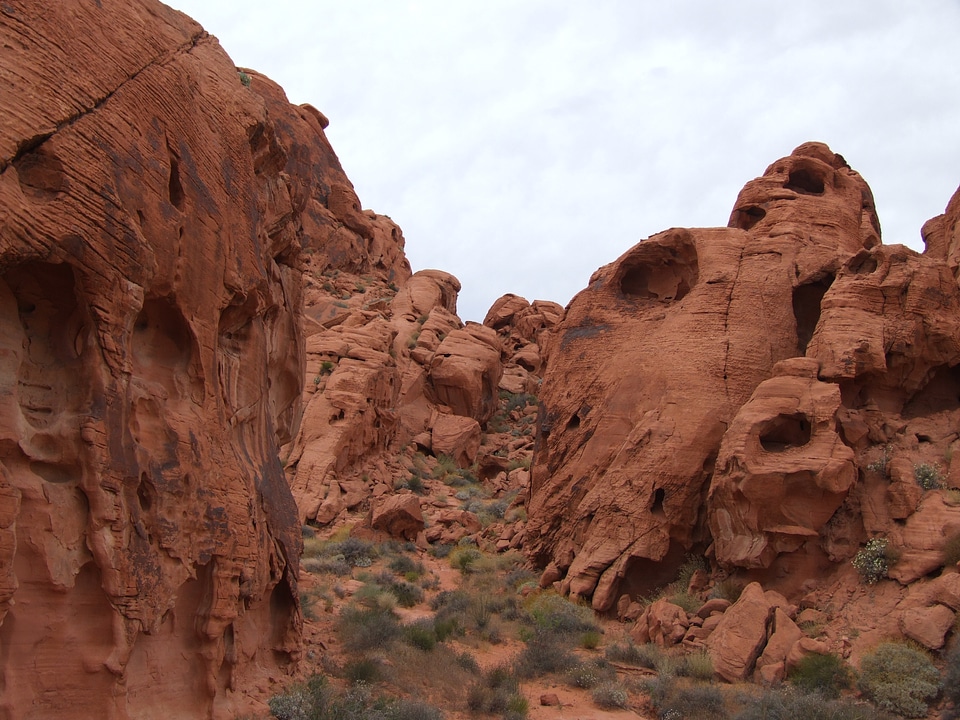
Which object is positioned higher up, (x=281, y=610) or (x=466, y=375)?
(x=466, y=375)

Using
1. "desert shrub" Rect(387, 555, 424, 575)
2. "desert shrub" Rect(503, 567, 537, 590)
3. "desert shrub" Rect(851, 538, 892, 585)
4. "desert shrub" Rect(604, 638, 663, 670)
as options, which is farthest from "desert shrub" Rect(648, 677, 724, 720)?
"desert shrub" Rect(387, 555, 424, 575)

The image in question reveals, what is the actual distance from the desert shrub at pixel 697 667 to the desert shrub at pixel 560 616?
7.72 feet

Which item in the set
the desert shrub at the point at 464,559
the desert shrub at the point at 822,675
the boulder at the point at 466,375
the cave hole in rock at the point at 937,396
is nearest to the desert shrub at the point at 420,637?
the desert shrub at the point at 464,559

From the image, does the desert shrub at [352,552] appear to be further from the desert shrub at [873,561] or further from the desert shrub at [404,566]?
the desert shrub at [873,561]

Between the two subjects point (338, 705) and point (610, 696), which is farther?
point (610, 696)

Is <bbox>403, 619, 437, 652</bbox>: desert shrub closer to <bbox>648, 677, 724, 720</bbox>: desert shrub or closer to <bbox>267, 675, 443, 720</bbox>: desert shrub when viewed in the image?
<bbox>267, 675, 443, 720</bbox>: desert shrub

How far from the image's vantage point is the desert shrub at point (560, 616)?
14.1 m

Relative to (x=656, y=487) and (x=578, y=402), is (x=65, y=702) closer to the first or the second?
(x=656, y=487)

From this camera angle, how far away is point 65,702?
616 cm

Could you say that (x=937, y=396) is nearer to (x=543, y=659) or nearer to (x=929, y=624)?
(x=929, y=624)

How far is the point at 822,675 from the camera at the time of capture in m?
11.0

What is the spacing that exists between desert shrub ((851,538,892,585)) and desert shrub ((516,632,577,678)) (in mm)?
5048

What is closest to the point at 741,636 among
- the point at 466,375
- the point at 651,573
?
the point at 651,573

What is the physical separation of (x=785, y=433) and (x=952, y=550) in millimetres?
3493
